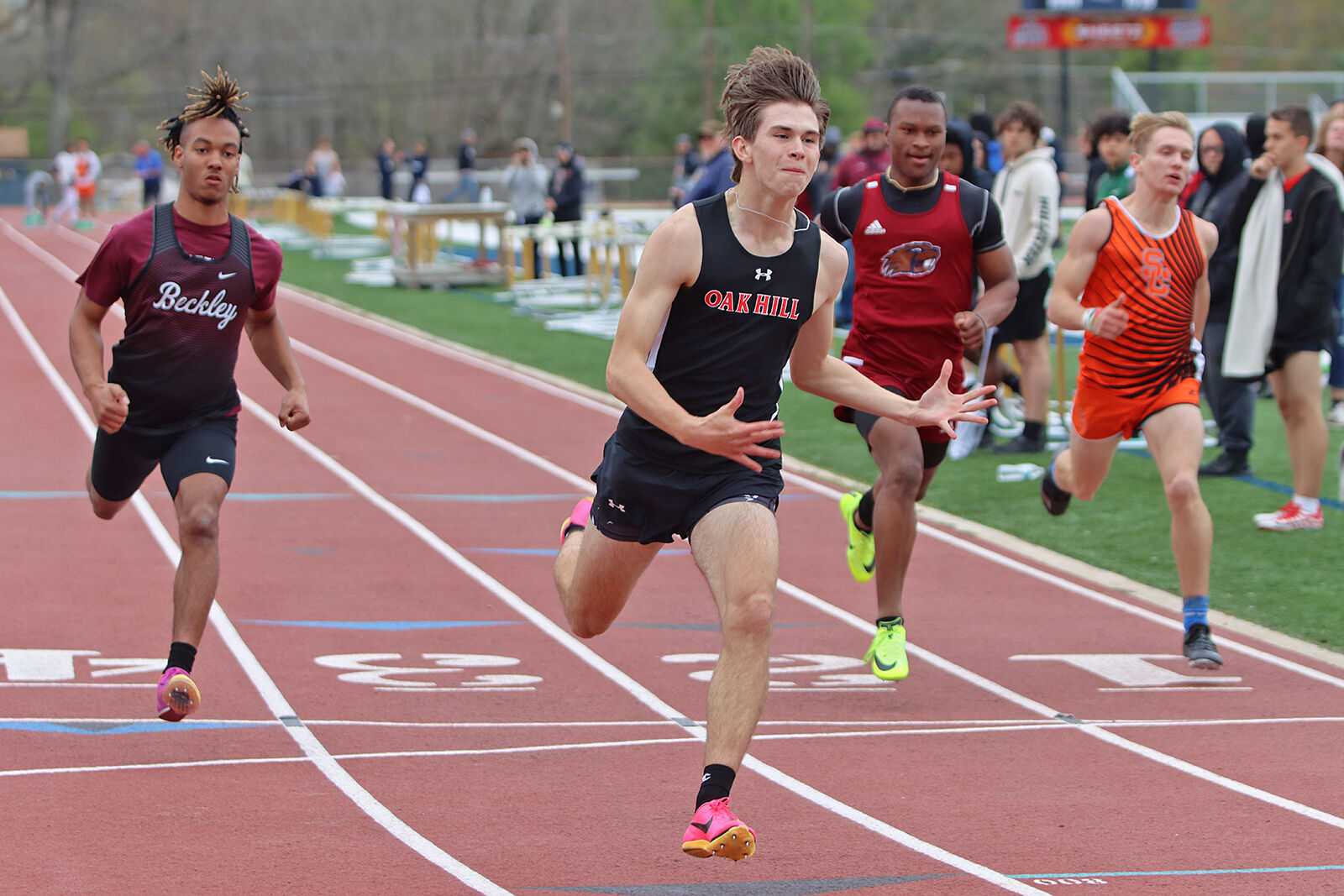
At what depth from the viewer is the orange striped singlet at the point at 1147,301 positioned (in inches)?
250

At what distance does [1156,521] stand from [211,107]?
5.68 m

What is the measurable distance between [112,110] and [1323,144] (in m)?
65.7

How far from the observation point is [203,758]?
201 inches

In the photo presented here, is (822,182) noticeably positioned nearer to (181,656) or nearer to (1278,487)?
(1278,487)

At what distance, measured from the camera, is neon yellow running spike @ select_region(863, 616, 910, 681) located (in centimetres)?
596

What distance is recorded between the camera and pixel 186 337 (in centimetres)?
554

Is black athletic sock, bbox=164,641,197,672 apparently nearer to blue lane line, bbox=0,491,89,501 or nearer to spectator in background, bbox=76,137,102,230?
blue lane line, bbox=0,491,89,501

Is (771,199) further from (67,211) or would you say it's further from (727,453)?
(67,211)

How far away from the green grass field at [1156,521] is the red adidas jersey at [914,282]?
1949 mm

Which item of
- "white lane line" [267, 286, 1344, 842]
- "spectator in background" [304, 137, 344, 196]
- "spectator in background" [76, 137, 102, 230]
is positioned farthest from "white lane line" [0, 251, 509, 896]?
"spectator in background" [76, 137, 102, 230]

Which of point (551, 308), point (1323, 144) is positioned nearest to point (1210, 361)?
point (1323, 144)

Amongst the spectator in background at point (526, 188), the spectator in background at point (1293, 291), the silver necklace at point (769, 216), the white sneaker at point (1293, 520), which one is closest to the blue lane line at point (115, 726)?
the silver necklace at point (769, 216)

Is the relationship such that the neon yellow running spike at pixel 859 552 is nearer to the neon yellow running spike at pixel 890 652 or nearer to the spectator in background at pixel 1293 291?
the neon yellow running spike at pixel 890 652

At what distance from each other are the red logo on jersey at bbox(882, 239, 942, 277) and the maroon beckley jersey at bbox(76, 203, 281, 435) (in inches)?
90.7
